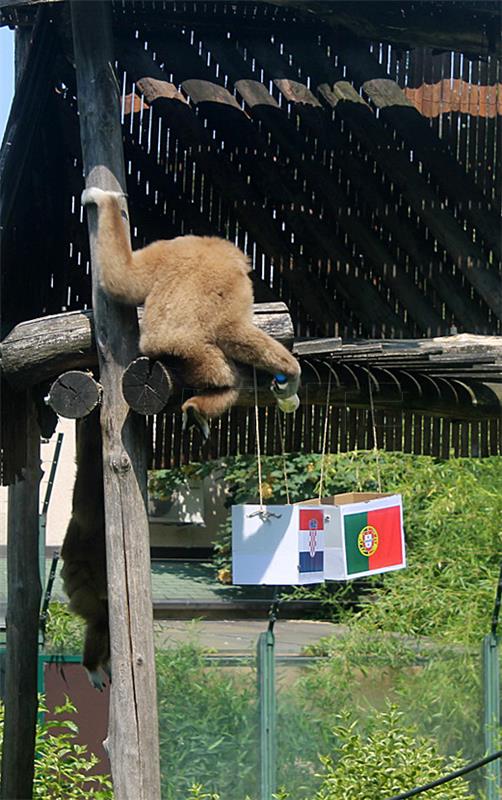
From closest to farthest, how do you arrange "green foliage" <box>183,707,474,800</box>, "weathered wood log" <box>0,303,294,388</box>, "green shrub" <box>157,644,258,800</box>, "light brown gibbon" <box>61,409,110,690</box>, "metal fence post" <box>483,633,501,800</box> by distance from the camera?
"weathered wood log" <box>0,303,294,388</box>
"light brown gibbon" <box>61,409,110,690</box>
"green foliage" <box>183,707,474,800</box>
"green shrub" <box>157,644,258,800</box>
"metal fence post" <box>483,633,501,800</box>

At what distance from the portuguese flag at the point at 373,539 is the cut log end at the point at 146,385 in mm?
1018

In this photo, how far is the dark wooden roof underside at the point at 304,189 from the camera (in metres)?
5.78

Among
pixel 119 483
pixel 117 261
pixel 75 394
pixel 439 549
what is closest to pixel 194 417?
pixel 119 483

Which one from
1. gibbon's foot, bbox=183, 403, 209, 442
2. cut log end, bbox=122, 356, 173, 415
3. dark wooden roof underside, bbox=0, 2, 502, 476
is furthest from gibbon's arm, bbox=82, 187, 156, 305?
dark wooden roof underside, bbox=0, 2, 502, 476

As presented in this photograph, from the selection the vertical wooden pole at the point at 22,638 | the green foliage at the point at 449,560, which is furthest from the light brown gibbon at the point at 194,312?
the green foliage at the point at 449,560

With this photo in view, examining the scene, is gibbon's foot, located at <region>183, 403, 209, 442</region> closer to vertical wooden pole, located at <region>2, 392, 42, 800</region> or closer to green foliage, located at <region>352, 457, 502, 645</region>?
vertical wooden pole, located at <region>2, 392, 42, 800</region>

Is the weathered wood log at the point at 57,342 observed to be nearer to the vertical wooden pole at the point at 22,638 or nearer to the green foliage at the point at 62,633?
the vertical wooden pole at the point at 22,638

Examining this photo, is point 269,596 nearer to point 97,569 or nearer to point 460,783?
point 460,783

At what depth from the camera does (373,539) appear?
15.7ft

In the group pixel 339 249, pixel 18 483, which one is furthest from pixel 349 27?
pixel 18 483

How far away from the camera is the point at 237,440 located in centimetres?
612

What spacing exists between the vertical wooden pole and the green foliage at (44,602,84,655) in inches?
81.5

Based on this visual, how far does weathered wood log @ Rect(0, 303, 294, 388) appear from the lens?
4.71 metres

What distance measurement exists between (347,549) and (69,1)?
2.85 m
